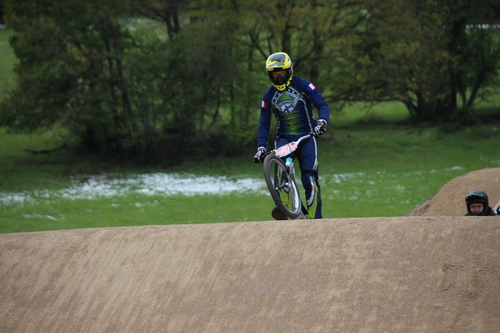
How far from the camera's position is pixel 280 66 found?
7969 millimetres

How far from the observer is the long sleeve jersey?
8297 mm

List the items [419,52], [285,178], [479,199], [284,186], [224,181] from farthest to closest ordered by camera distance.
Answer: [419,52], [224,181], [285,178], [284,186], [479,199]

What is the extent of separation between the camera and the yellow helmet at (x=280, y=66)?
314 inches

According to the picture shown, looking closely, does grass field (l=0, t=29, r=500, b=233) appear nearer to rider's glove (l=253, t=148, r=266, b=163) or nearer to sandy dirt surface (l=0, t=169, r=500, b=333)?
rider's glove (l=253, t=148, r=266, b=163)

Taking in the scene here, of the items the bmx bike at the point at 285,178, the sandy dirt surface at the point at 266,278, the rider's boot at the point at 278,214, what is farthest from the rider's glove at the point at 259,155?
the sandy dirt surface at the point at 266,278

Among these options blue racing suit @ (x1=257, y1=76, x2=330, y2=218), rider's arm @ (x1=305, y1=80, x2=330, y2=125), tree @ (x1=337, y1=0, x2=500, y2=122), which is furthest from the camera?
tree @ (x1=337, y1=0, x2=500, y2=122)

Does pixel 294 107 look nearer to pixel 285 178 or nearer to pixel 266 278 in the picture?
pixel 285 178

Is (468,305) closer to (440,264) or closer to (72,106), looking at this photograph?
(440,264)

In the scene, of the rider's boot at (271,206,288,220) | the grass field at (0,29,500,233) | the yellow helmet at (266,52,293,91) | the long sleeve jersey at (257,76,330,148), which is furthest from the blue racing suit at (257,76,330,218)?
the grass field at (0,29,500,233)

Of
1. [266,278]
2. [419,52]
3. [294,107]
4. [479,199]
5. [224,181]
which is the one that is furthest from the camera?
[419,52]

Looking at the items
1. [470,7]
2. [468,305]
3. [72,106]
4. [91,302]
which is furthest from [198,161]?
[468,305]

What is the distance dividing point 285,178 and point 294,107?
3.55 feet

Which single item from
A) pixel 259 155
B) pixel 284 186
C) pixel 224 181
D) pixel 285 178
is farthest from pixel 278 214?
pixel 224 181

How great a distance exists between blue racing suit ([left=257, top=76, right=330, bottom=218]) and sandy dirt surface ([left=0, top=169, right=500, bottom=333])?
136cm
